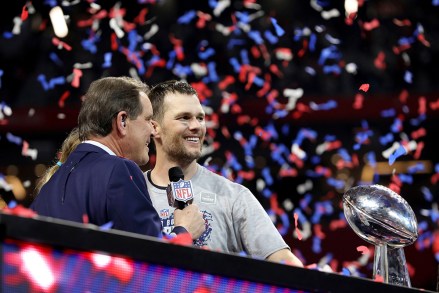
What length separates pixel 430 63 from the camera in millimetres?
8234

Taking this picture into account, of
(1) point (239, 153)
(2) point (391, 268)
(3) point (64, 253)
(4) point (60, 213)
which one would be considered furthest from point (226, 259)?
(1) point (239, 153)

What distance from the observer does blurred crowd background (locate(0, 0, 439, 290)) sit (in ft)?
25.9

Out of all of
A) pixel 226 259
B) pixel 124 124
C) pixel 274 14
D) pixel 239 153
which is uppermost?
pixel 226 259

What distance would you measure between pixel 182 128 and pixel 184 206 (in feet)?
2.30

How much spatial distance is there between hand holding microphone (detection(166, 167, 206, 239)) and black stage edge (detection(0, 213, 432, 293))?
1.04m

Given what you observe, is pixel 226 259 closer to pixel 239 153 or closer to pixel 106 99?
pixel 106 99

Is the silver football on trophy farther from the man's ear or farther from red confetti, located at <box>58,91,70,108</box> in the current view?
red confetti, located at <box>58,91,70,108</box>

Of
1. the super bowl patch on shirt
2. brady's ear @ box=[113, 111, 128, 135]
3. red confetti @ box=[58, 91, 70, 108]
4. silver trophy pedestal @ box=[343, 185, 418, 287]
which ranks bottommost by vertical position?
red confetti @ box=[58, 91, 70, 108]

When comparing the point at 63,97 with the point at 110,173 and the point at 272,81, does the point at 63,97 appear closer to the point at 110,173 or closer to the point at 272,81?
the point at 272,81

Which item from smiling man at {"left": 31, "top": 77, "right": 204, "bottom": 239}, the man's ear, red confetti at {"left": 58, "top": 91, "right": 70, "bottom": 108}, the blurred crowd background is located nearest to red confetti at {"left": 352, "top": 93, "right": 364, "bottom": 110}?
the blurred crowd background

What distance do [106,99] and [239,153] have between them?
261 inches

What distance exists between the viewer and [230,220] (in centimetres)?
280

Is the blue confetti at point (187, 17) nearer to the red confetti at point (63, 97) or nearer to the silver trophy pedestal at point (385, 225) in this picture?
the red confetti at point (63, 97)

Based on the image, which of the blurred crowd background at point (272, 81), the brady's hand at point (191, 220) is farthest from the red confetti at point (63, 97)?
the brady's hand at point (191, 220)
